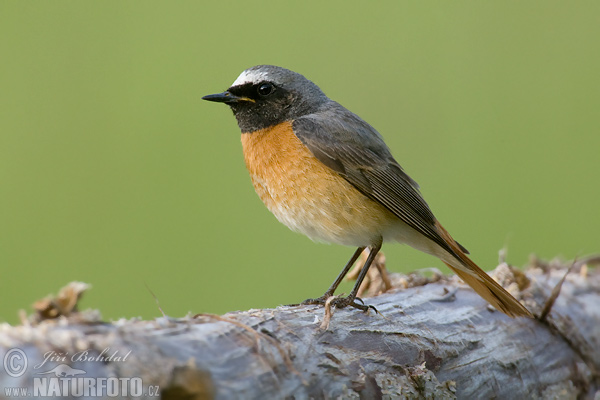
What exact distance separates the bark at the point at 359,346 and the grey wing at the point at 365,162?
0.40 metres

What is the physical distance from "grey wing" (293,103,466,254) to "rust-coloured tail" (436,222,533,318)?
0.30ft

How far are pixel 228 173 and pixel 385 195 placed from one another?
111 inches

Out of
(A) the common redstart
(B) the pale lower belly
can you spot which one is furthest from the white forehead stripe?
(B) the pale lower belly

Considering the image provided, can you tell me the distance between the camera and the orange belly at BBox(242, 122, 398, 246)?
3.65m

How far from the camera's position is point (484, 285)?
3.28 metres

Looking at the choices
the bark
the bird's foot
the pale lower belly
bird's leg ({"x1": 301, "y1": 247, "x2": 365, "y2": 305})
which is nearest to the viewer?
the bark

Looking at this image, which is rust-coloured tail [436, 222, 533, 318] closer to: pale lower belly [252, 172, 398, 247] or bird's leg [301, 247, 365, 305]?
pale lower belly [252, 172, 398, 247]

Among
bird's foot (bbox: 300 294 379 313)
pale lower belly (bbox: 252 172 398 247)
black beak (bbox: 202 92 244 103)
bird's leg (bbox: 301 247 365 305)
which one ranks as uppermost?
black beak (bbox: 202 92 244 103)

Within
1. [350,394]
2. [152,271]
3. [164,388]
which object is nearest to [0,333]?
[164,388]

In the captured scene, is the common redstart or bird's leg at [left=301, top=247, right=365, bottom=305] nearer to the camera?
bird's leg at [left=301, top=247, right=365, bottom=305]

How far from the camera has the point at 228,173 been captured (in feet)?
20.6

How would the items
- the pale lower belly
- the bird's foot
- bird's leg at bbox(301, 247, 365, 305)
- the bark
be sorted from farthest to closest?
the pale lower belly, bird's leg at bbox(301, 247, 365, 305), the bird's foot, the bark

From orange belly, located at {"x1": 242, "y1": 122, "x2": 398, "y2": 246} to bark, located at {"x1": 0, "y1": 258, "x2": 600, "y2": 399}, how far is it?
34 cm

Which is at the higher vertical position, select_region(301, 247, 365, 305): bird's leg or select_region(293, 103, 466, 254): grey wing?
select_region(293, 103, 466, 254): grey wing
